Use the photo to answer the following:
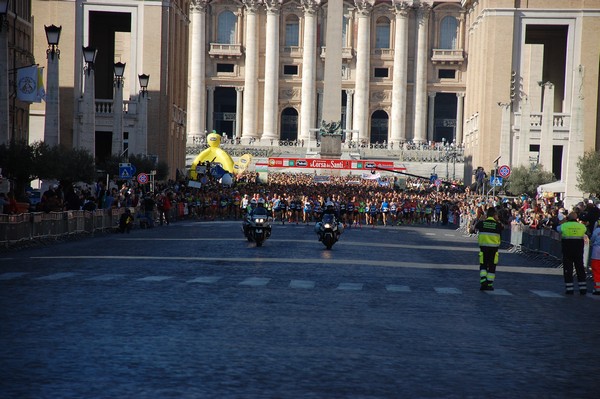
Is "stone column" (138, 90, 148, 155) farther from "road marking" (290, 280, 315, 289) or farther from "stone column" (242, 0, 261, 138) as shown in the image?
"stone column" (242, 0, 261, 138)

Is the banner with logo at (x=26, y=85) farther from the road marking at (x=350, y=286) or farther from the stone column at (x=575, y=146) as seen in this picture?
the road marking at (x=350, y=286)

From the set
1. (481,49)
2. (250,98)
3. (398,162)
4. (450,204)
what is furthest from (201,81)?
(450,204)

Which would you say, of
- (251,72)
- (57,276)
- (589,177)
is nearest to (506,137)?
(589,177)

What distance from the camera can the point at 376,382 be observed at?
438 inches

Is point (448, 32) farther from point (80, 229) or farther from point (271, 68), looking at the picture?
point (80, 229)

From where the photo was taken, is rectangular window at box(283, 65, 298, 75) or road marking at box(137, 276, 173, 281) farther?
rectangular window at box(283, 65, 298, 75)

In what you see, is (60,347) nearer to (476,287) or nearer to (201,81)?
(476,287)

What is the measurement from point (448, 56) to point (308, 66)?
1436 cm

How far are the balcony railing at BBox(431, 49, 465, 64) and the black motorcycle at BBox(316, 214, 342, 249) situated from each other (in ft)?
334

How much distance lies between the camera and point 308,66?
13762cm

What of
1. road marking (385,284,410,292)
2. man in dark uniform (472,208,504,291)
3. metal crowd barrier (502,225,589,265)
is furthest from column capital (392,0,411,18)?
road marking (385,284,410,292)

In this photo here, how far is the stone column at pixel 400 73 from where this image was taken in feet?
447

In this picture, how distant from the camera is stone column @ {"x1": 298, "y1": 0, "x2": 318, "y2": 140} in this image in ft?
451

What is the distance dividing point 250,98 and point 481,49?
178 ft
